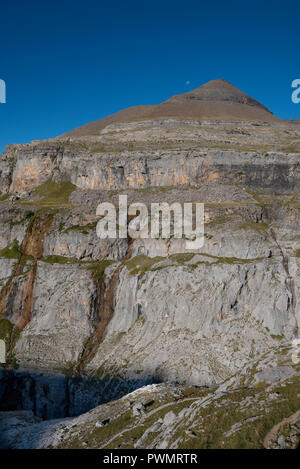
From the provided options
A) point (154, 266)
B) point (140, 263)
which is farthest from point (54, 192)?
point (154, 266)

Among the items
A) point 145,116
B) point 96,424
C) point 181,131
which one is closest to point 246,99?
point 145,116

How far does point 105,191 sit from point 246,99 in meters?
92.5

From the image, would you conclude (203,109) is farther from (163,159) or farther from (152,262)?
(152,262)

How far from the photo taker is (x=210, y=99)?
139 m

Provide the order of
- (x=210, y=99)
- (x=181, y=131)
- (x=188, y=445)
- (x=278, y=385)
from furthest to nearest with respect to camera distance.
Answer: (x=210, y=99) < (x=181, y=131) < (x=278, y=385) < (x=188, y=445)

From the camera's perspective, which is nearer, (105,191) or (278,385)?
(278,385)

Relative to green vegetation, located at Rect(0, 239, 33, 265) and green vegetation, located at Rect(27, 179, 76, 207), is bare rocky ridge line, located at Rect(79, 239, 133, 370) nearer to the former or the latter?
green vegetation, located at Rect(0, 239, 33, 265)

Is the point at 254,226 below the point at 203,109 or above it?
below

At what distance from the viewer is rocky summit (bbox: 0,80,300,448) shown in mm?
31844

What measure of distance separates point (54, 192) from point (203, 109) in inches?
2497

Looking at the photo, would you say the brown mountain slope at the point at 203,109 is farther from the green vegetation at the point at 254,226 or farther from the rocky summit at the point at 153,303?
the green vegetation at the point at 254,226

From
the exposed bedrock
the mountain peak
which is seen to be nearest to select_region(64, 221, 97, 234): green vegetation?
the exposed bedrock

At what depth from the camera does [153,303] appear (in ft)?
181
